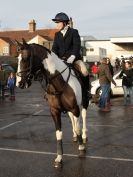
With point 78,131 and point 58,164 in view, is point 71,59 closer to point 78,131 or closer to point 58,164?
point 78,131

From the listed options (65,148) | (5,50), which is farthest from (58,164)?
(5,50)

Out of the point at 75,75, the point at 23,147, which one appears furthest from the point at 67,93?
the point at 23,147

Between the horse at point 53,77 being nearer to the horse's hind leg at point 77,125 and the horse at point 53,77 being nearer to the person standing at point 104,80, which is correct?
the horse's hind leg at point 77,125

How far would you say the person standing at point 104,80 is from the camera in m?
16.3

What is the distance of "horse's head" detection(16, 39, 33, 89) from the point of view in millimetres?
7148

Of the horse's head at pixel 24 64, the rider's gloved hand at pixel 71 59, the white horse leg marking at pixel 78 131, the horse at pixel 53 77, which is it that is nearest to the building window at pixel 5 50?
the white horse leg marking at pixel 78 131

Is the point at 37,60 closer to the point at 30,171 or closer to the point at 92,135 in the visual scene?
the point at 30,171

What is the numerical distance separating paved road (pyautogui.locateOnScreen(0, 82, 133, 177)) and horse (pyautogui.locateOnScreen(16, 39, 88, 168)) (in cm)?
47

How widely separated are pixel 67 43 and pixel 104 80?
28.1 ft

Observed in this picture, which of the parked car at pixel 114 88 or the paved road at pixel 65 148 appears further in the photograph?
the parked car at pixel 114 88

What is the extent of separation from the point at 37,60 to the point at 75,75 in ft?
3.57

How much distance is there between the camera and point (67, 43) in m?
8.28

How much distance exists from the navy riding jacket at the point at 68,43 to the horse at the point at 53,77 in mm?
409

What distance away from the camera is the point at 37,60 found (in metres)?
7.33
